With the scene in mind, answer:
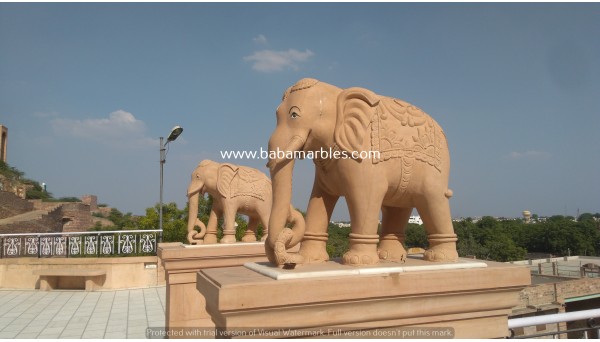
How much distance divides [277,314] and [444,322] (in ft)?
3.69

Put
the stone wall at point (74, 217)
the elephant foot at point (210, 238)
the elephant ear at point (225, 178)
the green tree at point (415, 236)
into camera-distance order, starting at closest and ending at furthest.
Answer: the elephant foot at point (210, 238) → the elephant ear at point (225, 178) → the stone wall at point (74, 217) → the green tree at point (415, 236)

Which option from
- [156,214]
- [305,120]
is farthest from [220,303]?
[156,214]

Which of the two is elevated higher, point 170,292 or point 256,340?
point 256,340

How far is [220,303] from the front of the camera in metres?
2.01

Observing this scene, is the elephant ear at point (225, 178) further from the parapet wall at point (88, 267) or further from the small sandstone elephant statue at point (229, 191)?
the parapet wall at point (88, 267)

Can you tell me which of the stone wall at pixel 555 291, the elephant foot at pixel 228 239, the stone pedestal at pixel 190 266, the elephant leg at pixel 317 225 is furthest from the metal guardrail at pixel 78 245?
the stone wall at pixel 555 291

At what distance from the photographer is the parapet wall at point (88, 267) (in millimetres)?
10836

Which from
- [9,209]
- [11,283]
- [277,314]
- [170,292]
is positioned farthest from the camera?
[9,209]

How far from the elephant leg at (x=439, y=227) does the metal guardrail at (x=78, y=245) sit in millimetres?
10641

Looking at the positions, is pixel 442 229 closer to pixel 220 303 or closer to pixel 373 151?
pixel 373 151

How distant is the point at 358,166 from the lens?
273cm

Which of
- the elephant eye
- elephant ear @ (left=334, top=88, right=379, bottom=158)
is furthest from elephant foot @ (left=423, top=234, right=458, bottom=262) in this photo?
the elephant eye

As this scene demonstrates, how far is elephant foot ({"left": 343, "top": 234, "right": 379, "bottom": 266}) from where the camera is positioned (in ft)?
8.75

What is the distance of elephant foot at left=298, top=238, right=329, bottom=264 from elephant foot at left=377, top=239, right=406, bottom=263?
1.59ft
